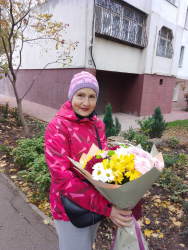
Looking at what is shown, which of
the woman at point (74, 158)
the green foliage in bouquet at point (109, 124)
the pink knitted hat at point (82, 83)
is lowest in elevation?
the green foliage in bouquet at point (109, 124)

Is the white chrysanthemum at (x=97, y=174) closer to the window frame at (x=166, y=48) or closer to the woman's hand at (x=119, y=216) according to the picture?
the woman's hand at (x=119, y=216)

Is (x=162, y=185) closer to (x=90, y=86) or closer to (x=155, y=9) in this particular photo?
(x=90, y=86)

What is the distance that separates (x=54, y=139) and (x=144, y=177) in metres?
0.61

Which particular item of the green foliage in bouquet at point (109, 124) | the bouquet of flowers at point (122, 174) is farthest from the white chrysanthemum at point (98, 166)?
the green foliage in bouquet at point (109, 124)

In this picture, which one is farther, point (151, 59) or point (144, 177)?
point (151, 59)

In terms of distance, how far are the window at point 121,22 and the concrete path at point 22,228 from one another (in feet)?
22.7

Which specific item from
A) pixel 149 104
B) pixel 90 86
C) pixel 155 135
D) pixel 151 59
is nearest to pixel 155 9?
pixel 151 59

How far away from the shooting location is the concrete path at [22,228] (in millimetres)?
2057

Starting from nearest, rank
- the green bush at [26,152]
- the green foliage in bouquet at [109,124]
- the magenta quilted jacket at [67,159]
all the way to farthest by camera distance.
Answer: the magenta quilted jacket at [67,159] < the green bush at [26,152] < the green foliage in bouquet at [109,124]

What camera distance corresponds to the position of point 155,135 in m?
5.82

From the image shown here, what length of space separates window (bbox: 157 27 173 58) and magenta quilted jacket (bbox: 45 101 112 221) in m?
10.5

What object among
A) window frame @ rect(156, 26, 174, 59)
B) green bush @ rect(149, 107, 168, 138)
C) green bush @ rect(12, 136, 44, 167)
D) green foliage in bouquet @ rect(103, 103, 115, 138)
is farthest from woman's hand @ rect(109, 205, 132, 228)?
window frame @ rect(156, 26, 174, 59)

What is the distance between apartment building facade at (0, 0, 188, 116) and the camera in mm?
7258

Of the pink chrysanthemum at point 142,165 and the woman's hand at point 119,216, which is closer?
the pink chrysanthemum at point 142,165
